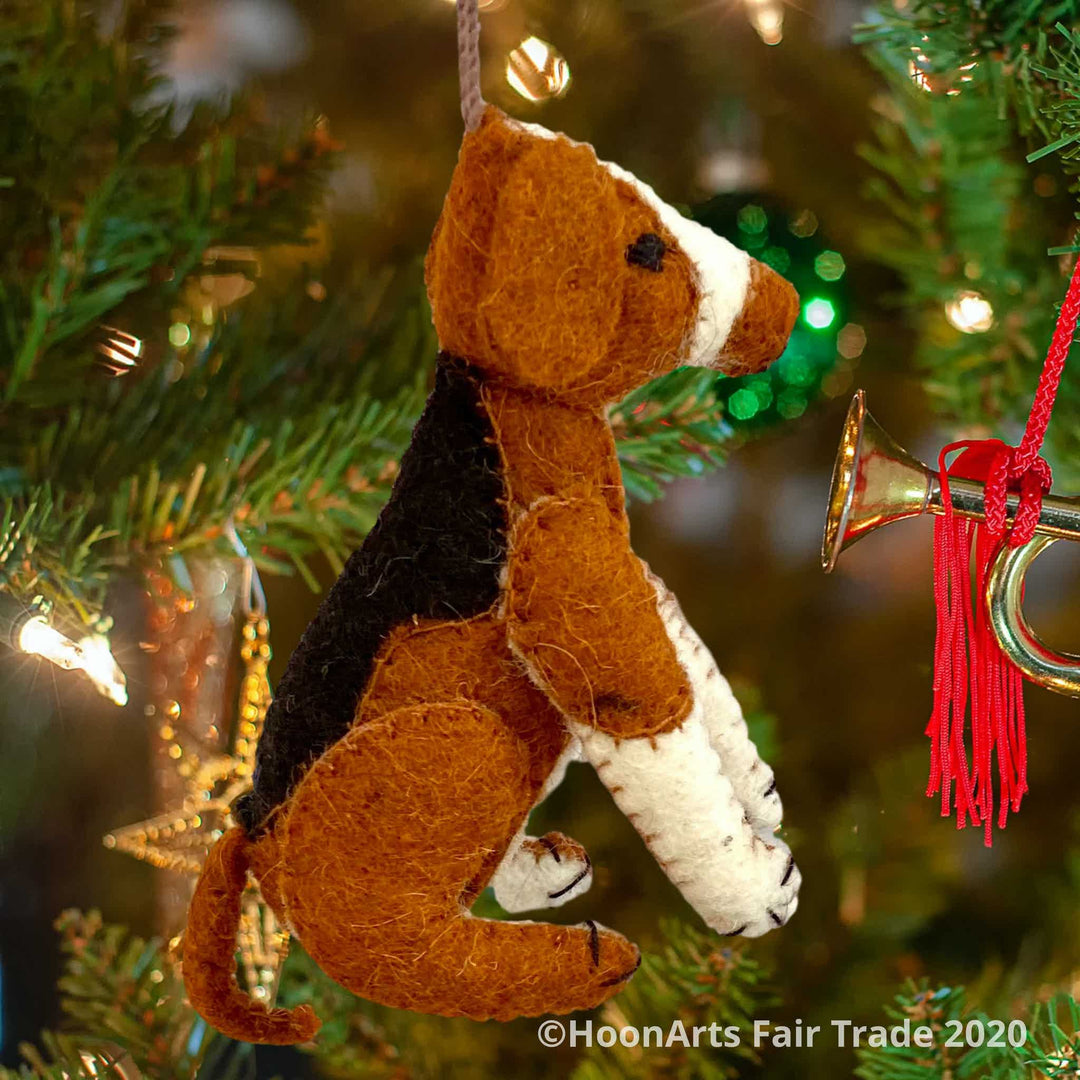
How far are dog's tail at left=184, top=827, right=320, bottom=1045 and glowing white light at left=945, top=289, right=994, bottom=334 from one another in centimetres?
46

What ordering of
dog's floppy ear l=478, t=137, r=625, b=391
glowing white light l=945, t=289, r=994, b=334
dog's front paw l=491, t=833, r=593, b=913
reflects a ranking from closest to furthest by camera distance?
dog's floppy ear l=478, t=137, r=625, b=391, dog's front paw l=491, t=833, r=593, b=913, glowing white light l=945, t=289, r=994, b=334

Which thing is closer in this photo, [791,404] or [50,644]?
[50,644]

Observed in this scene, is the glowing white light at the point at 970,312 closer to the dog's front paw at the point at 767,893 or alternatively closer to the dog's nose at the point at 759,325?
the dog's nose at the point at 759,325

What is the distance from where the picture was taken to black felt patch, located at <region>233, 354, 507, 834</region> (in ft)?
1.24

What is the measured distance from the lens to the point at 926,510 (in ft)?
A: 1.30

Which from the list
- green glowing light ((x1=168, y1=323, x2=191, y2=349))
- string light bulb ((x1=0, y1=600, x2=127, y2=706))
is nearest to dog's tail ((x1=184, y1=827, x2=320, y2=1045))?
string light bulb ((x1=0, y1=600, x2=127, y2=706))

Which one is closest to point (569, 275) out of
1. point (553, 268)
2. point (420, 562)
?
point (553, 268)

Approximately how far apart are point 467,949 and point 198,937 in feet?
0.39

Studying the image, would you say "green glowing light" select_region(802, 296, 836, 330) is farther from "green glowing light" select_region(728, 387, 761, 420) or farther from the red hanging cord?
the red hanging cord

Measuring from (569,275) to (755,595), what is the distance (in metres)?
0.43

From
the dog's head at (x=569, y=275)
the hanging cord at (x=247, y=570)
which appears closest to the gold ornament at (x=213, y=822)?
the hanging cord at (x=247, y=570)

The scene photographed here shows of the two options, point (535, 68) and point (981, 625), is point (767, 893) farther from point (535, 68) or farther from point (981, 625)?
point (535, 68)

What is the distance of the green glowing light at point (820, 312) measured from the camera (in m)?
0.59

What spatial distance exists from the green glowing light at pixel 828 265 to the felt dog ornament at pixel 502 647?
0.65ft
